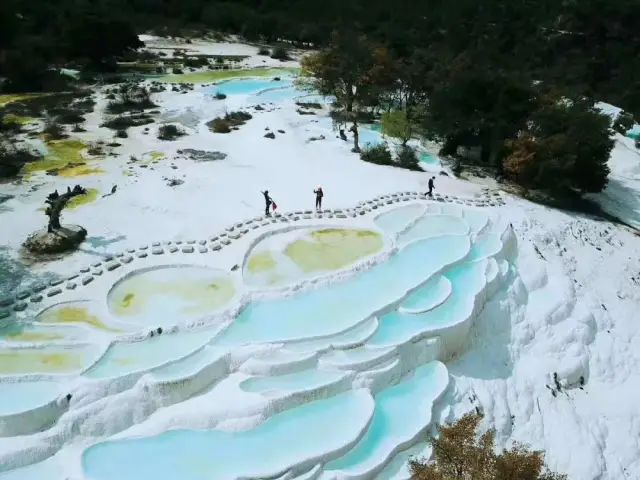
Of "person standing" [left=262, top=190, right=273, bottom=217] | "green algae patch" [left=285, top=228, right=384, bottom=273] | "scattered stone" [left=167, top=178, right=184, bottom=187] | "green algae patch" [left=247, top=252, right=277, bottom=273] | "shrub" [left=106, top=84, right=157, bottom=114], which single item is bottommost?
"shrub" [left=106, top=84, right=157, bottom=114]

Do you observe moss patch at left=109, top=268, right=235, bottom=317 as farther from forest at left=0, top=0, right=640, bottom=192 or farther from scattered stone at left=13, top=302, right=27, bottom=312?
forest at left=0, top=0, right=640, bottom=192

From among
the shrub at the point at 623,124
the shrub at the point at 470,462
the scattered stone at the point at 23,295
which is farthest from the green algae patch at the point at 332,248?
the shrub at the point at 623,124

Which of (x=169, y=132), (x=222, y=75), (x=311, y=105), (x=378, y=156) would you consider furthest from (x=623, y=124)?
(x=222, y=75)

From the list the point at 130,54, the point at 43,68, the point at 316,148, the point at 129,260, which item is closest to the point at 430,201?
the point at 316,148

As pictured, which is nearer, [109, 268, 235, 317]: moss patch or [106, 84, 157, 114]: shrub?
[109, 268, 235, 317]: moss patch

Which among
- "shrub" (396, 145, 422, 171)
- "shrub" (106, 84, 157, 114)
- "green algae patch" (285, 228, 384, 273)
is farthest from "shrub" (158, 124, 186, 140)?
"green algae patch" (285, 228, 384, 273)

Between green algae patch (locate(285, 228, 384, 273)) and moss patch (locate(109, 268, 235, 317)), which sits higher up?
green algae patch (locate(285, 228, 384, 273))
